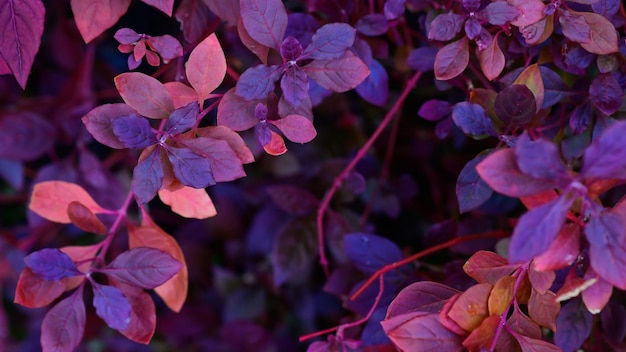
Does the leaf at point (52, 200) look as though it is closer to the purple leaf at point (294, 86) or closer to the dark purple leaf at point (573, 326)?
the purple leaf at point (294, 86)

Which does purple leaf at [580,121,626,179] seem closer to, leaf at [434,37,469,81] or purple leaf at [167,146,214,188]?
leaf at [434,37,469,81]

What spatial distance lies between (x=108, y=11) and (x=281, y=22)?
208mm

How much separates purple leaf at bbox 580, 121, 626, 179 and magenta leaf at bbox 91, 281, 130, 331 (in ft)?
1.53

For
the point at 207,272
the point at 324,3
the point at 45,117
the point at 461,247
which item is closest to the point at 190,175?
the point at 324,3

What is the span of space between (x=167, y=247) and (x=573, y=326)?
0.47 m

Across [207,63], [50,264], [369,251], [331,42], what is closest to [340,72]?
[331,42]

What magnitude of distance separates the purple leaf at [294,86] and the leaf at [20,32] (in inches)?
10.6

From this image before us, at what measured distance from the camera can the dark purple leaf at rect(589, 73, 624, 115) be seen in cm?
61

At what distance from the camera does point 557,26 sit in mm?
635

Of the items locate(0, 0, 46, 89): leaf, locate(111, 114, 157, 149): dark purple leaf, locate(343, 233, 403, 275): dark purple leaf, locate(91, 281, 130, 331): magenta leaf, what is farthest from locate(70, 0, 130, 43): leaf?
locate(343, 233, 403, 275): dark purple leaf

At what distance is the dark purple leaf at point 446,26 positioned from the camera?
0.61m

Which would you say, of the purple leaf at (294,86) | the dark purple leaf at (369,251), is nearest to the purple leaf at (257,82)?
the purple leaf at (294,86)

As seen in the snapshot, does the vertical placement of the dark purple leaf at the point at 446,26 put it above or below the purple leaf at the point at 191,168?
above

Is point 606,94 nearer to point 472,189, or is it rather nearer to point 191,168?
point 472,189
